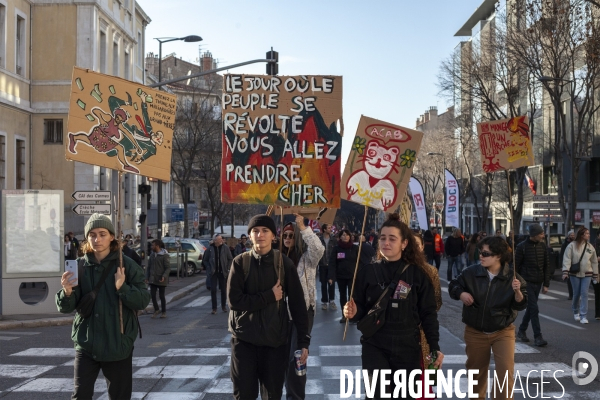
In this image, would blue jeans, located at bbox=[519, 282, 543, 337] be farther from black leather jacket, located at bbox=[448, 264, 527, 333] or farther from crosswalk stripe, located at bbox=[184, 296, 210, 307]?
crosswalk stripe, located at bbox=[184, 296, 210, 307]

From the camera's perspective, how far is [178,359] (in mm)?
11227

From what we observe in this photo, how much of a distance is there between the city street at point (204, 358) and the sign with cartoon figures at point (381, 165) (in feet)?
6.89

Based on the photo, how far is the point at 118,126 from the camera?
26.8 ft

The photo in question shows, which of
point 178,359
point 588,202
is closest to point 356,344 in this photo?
point 178,359

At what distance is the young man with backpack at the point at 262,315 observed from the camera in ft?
20.0

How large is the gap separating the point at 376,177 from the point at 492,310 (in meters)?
1.82

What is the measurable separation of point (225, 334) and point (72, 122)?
6.91m

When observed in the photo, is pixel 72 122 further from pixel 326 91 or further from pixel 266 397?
pixel 266 397

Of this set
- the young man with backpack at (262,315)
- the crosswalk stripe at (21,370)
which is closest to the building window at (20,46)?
the crosswalk stripe at (21,370)

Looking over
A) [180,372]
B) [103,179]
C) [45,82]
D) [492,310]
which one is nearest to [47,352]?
[180,372]

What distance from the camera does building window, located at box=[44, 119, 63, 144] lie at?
34.7 m

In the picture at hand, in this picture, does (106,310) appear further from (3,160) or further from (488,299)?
(3,160)

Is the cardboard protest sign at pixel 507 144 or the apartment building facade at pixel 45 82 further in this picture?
the apartment building facade at pixel 45 82

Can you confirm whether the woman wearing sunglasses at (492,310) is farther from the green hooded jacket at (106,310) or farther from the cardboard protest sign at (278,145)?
the green hooded jacket at (106,310)
